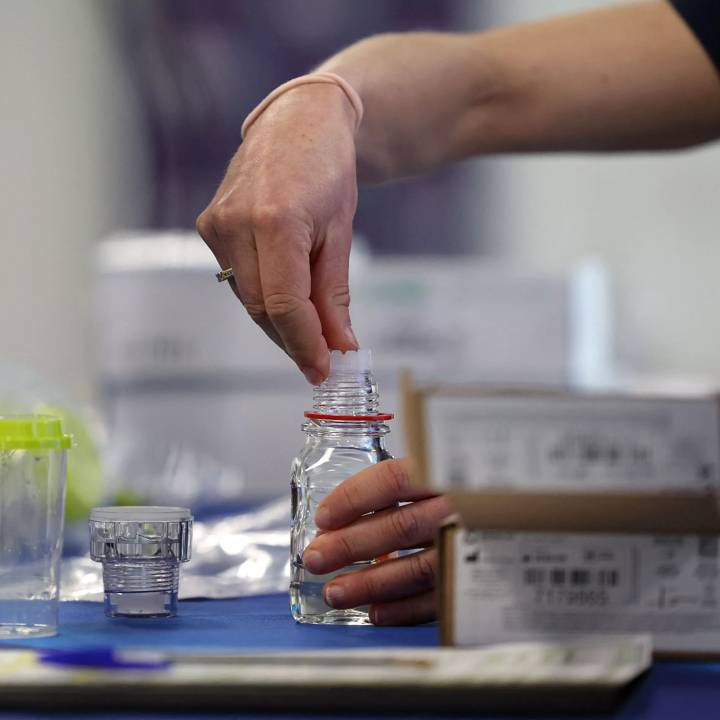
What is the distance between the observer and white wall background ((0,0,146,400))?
12.6 feet

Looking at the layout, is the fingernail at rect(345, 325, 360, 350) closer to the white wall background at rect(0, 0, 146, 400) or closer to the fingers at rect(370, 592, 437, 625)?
the fingers at rect(370, 592, 437, 625)

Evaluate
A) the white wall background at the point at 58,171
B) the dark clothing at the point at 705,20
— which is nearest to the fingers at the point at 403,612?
the dark clothing at the point at 705,20

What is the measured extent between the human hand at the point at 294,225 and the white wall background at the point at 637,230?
3392 millimetres

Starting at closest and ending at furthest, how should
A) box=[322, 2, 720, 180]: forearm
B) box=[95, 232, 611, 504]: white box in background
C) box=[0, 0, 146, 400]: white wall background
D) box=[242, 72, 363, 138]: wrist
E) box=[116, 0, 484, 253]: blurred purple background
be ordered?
1. box=[242, 72, 363, 138]: wrist
2. box=[322, 2, 720, 180]: forearm
3. box=[95, 232, 611, 504]: white box in background
4. box=[0, 0, 146, 400]: white wall background
5. box=[116, 0, 484, 253]: blurred purple background

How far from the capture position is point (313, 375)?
803mm

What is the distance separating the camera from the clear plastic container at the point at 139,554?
0.72 meters

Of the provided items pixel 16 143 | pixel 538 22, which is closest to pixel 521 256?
pixel 16 143

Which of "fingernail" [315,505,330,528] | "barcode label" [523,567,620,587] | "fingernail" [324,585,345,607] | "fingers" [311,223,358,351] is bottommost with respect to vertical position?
"fingernail" [324,585,345,607]

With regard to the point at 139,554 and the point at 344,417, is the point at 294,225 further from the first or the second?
the point at 139,554

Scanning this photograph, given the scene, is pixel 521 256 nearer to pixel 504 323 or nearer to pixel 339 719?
pixel 504 323

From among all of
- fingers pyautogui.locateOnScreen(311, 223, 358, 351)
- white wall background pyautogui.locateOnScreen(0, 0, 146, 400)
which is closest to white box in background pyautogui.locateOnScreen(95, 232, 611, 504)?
white wall background pyautogui.locateOnScreen(0, 0, 146, 400)

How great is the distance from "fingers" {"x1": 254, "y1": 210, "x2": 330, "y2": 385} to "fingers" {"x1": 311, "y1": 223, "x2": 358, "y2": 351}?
0.03 m

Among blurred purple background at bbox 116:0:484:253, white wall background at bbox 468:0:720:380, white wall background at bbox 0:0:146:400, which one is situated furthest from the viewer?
blurred purple background at bbox 116:0:484:253

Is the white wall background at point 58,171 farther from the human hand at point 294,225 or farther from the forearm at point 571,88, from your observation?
the human hand at point 294,225
